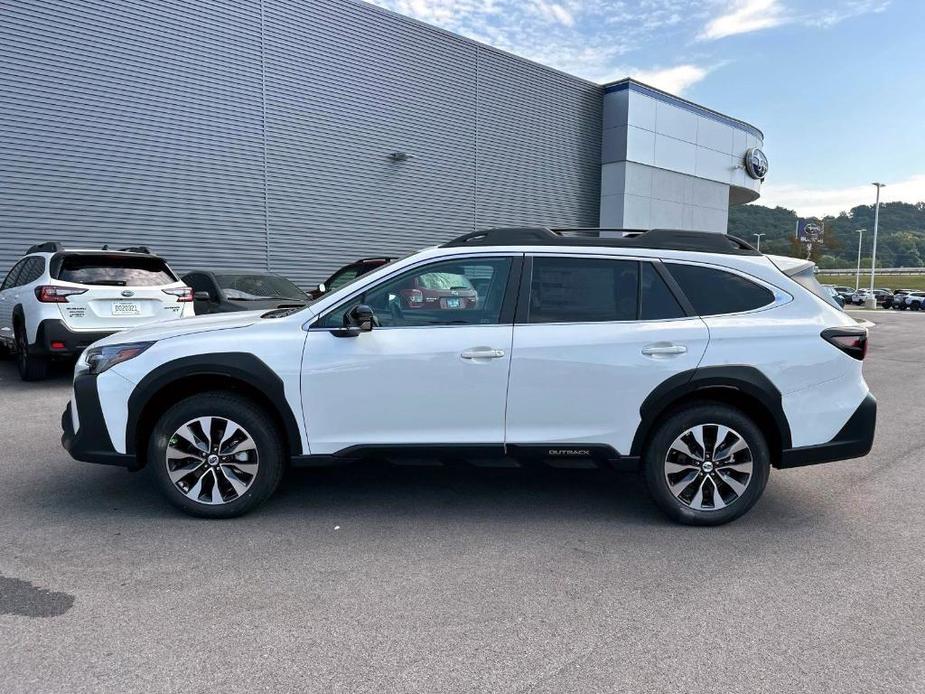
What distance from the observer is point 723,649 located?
2777 millimetres

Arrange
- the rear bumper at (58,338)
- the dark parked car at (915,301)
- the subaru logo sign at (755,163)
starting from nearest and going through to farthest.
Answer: the rear bumper at (58,338)
the subaru logo sign at (755,163)
the dark parked car at (915,301)

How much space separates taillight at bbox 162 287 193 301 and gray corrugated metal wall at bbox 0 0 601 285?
6.19 meters

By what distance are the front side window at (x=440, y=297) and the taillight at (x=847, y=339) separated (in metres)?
1.99

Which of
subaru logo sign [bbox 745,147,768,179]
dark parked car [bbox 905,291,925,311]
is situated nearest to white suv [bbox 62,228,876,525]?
subaru logo sign [bbox 745,147,768,179]

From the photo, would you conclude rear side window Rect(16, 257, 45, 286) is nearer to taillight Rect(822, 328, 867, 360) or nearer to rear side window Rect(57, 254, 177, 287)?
rear side window Rect(57, 254, 177, 287)

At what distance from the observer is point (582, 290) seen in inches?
164

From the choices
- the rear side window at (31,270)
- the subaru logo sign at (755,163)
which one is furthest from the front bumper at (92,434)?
the subaru logo sign at (755,163)

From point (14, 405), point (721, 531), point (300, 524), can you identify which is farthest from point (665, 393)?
A: point (14, 405)

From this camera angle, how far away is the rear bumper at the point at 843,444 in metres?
4.05

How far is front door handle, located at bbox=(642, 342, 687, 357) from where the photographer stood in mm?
3975

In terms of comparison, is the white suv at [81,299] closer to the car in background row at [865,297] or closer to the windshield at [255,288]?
the windshield at [255,288]

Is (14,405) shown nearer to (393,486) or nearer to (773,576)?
(393,486)

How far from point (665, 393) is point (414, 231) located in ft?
50.7

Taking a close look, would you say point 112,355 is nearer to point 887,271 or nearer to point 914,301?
point 914,301
